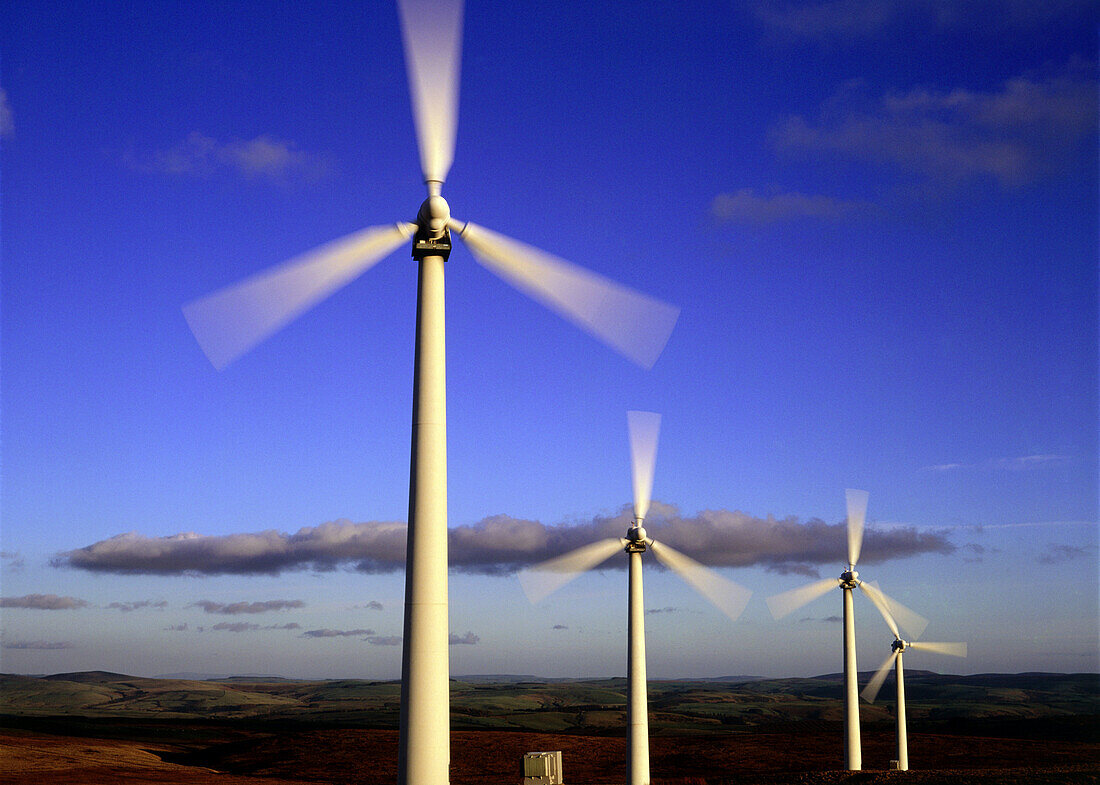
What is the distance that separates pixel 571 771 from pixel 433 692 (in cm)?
7823

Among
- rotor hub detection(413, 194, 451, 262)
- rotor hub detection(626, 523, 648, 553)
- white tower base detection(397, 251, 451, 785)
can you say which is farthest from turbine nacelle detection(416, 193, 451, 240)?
rotor hub detection(626, 523, 648, 553)

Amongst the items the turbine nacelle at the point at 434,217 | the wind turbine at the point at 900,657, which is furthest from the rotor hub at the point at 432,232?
the wind turbine at the point at 900,657

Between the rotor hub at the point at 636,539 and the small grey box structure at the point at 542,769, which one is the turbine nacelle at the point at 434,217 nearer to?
the small grey box structure at the point at 542,769

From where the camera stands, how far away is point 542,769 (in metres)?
33.1

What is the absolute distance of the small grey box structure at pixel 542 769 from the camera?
33.1 metres

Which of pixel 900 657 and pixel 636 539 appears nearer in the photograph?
pixel 636 539

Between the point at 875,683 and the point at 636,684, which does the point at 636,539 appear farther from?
the point at 875,683

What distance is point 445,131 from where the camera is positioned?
2242 centimetres

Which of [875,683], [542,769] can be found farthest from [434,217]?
[875,683]

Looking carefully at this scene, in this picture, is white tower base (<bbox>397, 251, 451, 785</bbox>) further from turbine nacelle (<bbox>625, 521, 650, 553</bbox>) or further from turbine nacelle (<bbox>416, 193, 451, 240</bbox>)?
turbine nacelle (<bbox>625, 521, 650, 553</bbox>)

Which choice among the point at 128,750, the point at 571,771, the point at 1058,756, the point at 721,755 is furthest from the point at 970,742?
the point at 128,750

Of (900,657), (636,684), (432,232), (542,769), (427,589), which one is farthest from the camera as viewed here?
(900,657)

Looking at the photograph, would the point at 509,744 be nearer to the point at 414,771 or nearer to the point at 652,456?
the point at 652,456

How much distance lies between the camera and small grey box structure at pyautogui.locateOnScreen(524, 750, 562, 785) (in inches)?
1303
